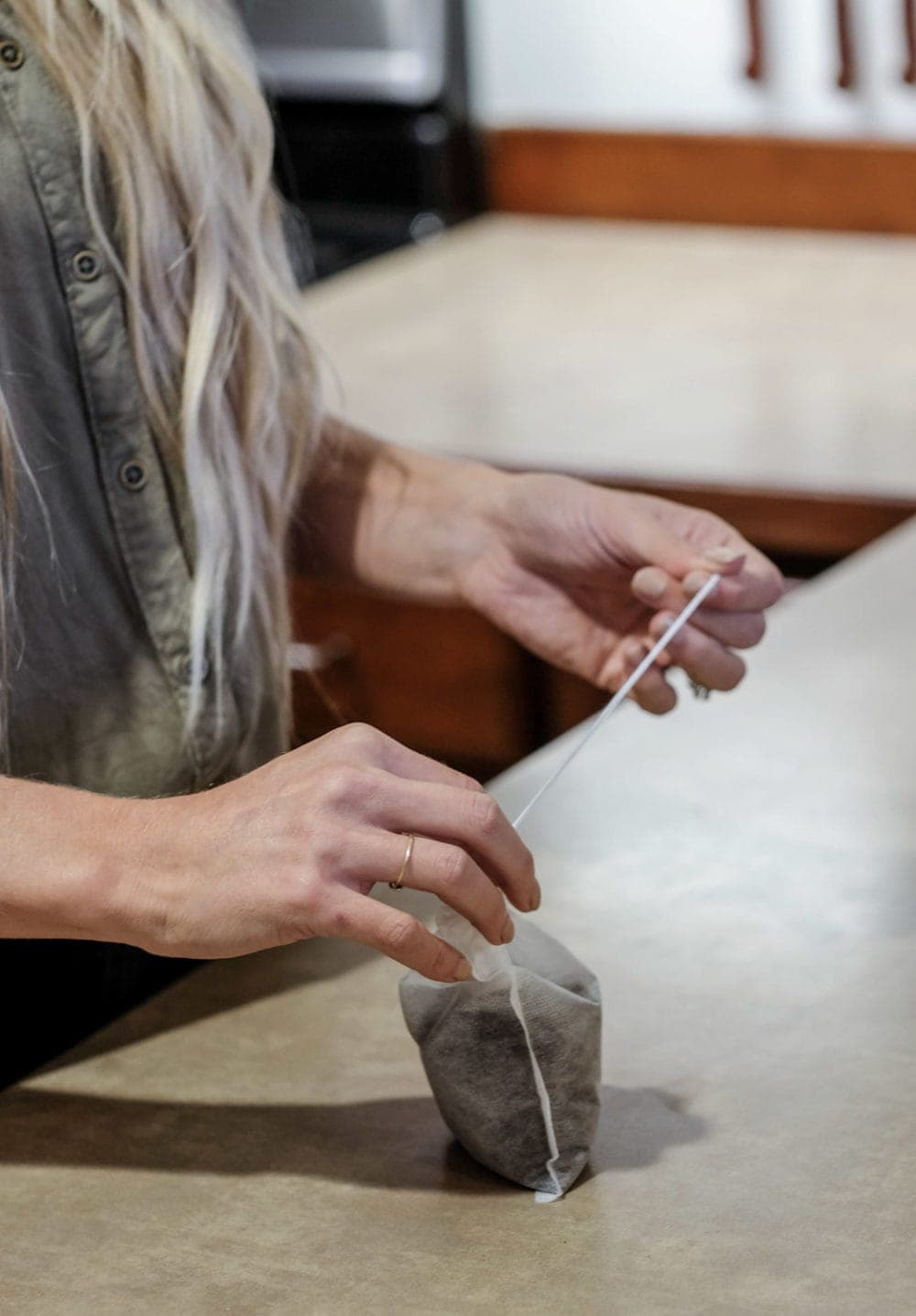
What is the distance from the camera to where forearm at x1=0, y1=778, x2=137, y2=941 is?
0.75m

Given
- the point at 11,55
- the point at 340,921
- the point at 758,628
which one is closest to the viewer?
the point at 340,921

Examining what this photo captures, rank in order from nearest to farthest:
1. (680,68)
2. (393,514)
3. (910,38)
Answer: (393,514) < (910,38) < (680,68)

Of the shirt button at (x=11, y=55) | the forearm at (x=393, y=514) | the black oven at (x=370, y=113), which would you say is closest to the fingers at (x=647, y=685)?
the forearm at (x=393, y=514)

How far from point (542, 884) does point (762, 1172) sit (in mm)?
295

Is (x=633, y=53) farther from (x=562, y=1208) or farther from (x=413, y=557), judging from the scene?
(x=562, y=1208)

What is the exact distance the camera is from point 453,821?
2.40ft

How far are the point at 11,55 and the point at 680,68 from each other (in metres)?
2.02

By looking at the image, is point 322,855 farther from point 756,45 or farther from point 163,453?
point 756,45

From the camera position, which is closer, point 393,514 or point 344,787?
point 344,787

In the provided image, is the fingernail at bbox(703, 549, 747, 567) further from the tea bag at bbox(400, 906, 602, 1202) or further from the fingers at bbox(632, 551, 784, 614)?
the tea bag at bbox(400, 906, 602, 1202)

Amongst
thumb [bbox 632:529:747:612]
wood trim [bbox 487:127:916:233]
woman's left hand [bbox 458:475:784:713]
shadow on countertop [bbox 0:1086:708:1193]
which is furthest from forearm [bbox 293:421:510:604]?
wood trim [bbox 487:127:916:233]

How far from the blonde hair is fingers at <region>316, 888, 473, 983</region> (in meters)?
0.29

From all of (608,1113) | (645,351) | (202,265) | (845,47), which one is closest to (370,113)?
(845,47)

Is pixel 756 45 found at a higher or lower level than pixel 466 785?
lower
